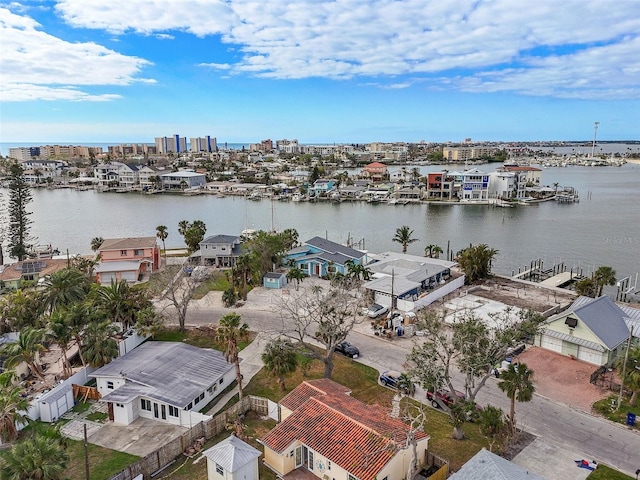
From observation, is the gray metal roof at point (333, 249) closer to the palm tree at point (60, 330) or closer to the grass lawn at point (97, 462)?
the palm tree at point (60, 330)

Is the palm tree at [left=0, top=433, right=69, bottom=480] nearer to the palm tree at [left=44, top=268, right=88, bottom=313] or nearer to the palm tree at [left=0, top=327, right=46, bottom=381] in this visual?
the palm tree at [left=0, top=327, right=46, bottom=381]

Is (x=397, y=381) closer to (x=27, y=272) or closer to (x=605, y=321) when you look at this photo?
(x=605, y=321)

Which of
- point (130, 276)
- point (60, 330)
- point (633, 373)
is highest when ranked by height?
point (60, 330)

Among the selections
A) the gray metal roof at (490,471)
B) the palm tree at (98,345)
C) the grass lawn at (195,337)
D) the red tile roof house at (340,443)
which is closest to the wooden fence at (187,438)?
the red tile roof house at (340,443)

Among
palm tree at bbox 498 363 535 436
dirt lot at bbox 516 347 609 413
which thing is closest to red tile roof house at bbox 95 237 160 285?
dirt lot at bbox 516 347 609 413

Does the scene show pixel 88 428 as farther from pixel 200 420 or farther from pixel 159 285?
pixel 159 285

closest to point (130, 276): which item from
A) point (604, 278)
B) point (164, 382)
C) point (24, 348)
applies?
point (24, 348)

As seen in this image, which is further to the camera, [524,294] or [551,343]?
[524,294]
